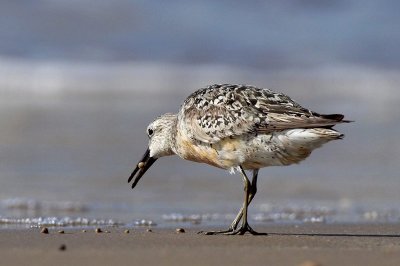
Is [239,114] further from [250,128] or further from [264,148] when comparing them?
[264,148]

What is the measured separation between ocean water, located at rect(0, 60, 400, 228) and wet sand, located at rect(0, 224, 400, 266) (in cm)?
134

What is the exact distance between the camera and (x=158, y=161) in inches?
571

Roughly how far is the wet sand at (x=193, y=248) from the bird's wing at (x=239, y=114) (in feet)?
2.90

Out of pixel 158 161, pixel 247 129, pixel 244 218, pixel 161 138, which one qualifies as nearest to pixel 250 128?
pixel 247 129

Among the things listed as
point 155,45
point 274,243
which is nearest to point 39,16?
point 155,45

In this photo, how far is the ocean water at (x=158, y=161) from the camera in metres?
10.5

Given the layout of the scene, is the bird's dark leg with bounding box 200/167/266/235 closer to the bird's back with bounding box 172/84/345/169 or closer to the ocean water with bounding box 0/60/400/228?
the bird's back with bounding box 172/84/345/169

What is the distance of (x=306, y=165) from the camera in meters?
14.1

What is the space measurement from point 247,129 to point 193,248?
1569 mm

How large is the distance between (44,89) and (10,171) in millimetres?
9306

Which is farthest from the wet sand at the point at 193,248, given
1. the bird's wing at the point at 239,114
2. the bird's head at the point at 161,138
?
the bird's head at the point at 161,138

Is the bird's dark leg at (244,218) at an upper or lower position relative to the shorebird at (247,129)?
lower

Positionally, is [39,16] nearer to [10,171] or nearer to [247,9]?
[247,9]

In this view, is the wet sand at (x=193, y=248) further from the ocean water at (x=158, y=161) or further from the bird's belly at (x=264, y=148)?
the ocean water at (x=158, y=161)
